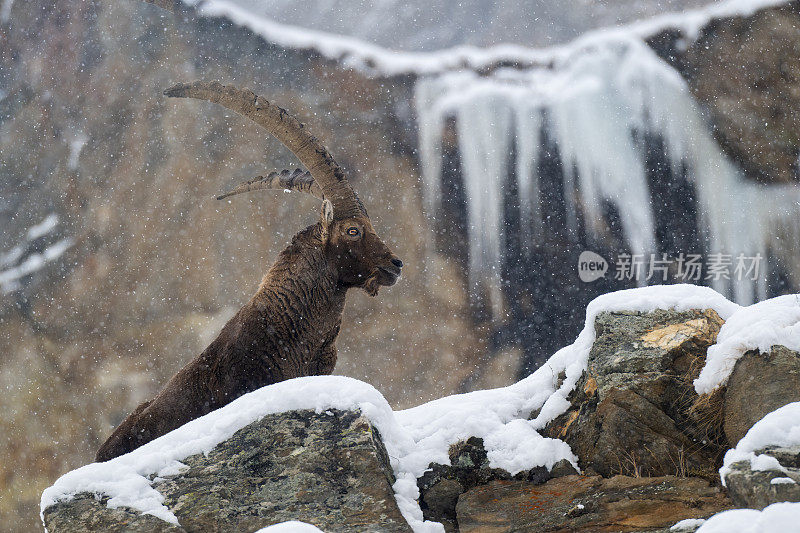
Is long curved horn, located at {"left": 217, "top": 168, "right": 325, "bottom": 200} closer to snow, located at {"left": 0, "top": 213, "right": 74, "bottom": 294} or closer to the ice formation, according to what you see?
the ice formation

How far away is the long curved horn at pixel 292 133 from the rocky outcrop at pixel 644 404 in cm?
163

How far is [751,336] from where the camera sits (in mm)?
2912

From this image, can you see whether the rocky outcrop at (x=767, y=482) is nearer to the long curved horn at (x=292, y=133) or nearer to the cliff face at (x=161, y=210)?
the long curved horn at (x=292, y=133)

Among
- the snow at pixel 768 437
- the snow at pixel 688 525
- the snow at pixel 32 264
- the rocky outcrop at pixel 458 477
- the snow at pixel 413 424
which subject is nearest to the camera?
the snow at pixel 768 437

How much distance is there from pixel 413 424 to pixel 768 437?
5.25 ft

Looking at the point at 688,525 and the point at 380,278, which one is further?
the point at 380,278

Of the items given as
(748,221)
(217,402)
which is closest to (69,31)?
(217,402)

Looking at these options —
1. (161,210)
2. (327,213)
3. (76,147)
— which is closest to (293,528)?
(327,213)

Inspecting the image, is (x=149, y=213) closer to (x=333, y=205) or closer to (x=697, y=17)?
(x=333, y=205)

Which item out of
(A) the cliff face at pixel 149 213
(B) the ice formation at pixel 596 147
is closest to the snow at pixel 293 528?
(A) the cliff face at pixel 149 213

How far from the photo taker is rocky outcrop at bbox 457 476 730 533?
104 inches

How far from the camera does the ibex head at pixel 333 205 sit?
4.01m

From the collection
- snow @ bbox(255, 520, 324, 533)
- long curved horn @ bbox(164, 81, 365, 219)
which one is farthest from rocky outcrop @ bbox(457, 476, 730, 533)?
long curved horn @ bbox(164, 81, 365, 219)

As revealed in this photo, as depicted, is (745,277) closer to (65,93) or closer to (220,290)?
(220,290)
